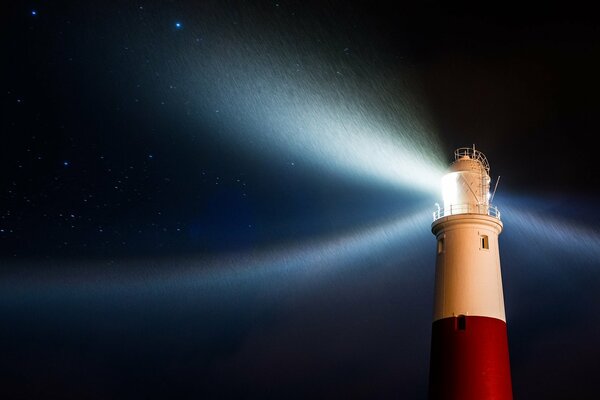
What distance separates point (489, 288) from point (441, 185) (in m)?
2.62

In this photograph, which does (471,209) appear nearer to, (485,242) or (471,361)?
(485,242)

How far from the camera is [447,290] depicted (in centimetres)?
1656

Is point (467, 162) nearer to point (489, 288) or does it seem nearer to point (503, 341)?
point (489, 288)

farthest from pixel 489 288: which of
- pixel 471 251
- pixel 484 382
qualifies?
pixel 484 382

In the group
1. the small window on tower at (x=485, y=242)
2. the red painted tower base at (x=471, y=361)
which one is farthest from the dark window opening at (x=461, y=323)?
the small window on tower at (x=485, y=242)

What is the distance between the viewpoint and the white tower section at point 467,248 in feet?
53.4

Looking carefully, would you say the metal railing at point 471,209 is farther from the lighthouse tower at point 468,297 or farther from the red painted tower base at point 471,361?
the red painted tower base at point 471,361

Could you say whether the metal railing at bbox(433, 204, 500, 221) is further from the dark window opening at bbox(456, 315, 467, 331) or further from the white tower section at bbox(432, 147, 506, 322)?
the dark window opening at bbox(456, 315, 467, 331)

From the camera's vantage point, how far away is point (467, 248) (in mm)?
16594

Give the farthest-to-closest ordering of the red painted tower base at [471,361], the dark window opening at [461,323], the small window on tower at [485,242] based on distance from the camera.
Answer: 1. the small window on tower at [485,242]
2. the dark window opening at [461,323]
3. the red painted tower base at [471,361]

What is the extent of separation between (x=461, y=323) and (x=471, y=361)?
788 mm

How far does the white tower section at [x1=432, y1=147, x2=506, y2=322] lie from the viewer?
16.3 meters

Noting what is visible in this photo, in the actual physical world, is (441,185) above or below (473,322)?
above

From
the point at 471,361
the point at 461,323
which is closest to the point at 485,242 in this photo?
the point at 461,323
